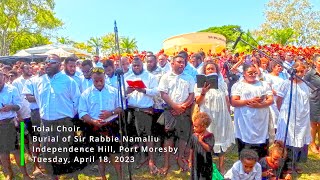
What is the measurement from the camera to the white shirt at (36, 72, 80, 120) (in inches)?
172

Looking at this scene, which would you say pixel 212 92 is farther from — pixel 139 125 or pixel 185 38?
pixel 185 38

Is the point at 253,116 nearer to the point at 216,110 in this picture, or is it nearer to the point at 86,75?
the point at 216,110

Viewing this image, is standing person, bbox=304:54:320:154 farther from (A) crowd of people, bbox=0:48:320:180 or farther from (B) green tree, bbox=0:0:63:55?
(B) green tree, bbox=0:0:63:55

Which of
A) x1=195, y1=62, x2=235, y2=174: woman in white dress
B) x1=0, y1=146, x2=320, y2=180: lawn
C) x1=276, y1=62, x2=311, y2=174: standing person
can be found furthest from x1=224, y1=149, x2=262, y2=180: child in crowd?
x1=0, y1=146, x2=320, y2=180: lawn

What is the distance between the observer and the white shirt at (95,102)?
4535 millimetres

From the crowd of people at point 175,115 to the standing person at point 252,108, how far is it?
1 cm

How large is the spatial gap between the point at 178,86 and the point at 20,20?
32.3 m

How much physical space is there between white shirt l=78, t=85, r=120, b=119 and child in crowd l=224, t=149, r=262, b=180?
6.07ft

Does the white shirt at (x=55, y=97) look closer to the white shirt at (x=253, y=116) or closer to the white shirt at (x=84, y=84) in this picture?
the white shirt at (x=84, y=84)

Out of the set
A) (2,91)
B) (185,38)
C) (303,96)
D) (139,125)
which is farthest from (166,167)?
(185,38)

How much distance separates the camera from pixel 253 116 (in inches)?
181

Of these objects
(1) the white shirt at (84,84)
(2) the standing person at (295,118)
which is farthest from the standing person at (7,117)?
(2) the standing person at (295,118)

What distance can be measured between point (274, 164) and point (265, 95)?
970mm

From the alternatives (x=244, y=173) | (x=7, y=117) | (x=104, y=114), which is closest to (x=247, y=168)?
(x=244, y=173)
